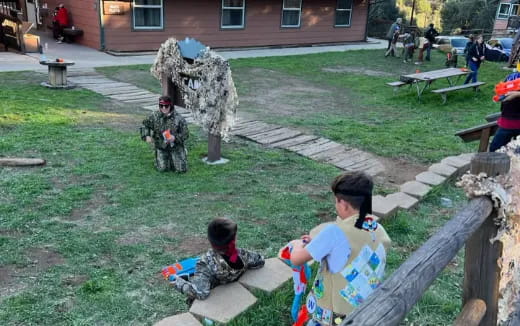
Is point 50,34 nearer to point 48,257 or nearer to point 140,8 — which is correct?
point 140,8

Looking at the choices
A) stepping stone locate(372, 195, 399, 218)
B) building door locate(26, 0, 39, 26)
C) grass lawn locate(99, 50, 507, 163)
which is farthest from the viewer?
building door locate(26, 0, 39, 26)

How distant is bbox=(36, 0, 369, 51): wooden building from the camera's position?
1609 cm

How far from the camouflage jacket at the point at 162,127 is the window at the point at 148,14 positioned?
11217mm

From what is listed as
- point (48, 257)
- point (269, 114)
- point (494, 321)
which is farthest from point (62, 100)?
point (494, 321)

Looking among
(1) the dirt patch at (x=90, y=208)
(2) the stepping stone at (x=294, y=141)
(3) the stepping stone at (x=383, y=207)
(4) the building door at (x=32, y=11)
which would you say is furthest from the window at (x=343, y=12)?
(1) the dirt patch at (x=90, y=208)

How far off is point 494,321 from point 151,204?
3.67m

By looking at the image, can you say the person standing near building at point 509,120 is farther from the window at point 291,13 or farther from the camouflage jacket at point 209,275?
the window at point 291,13

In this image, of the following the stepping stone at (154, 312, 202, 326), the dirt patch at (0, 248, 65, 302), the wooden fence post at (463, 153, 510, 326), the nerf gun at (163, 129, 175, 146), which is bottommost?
the dirt patch at (0, 248, 65, 302)

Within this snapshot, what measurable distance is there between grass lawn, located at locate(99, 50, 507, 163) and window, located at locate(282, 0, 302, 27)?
3757 millimetres

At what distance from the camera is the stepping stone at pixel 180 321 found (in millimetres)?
3152

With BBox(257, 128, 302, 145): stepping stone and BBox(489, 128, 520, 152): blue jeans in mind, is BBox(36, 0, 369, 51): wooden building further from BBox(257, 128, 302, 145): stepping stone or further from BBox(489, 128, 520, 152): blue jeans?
BBox(489, 128, 520, 152): blue jeans

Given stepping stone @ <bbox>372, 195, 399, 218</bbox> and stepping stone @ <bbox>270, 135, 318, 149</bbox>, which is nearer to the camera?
stepping stone @ <bbox>372, 195, 399, 218</bbox>

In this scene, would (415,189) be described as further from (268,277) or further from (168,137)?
(168,137)

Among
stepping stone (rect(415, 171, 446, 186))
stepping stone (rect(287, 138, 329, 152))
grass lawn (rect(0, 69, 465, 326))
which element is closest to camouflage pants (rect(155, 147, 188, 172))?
grass lawn (rect(0, 69, 465, 326))
